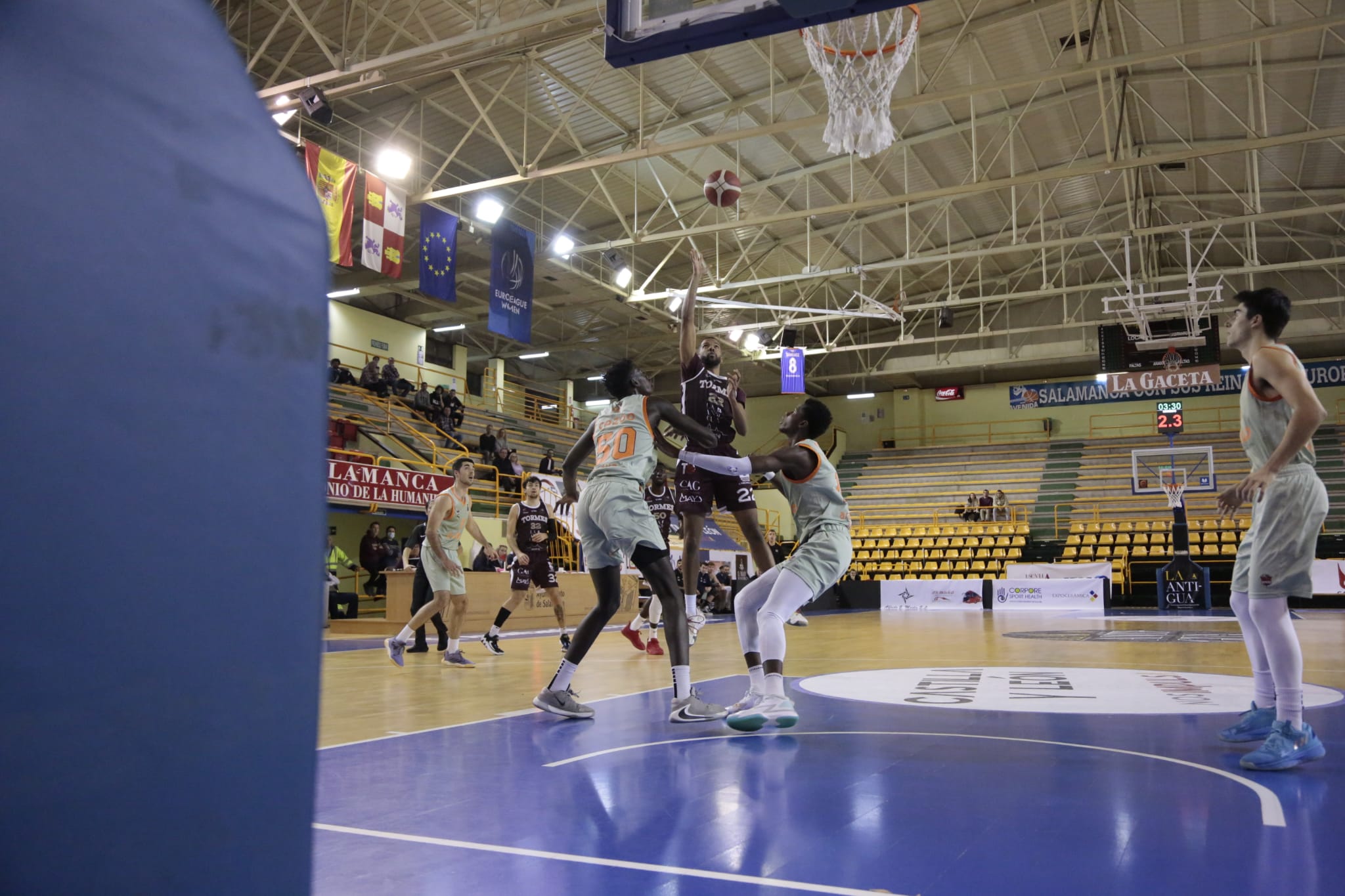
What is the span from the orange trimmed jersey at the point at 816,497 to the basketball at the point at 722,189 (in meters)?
6.07

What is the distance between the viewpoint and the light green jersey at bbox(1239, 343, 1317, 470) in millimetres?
3877

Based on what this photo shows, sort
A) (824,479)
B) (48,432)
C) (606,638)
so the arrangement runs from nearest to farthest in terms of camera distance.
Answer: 1. (48,432)
2. (824,479)
3. (606,638)

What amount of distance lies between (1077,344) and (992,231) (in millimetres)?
6919

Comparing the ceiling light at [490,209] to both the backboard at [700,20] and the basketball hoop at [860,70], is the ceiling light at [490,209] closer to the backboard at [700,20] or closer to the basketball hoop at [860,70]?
the basketball hoop at [860,70]

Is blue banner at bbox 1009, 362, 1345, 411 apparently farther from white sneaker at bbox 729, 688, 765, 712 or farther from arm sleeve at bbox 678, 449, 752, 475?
arm sleeve at bbox 678, 449, 752, 475

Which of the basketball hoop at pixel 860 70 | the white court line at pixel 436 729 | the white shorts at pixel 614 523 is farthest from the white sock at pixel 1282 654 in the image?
the basketball hoop at pixel 860 70

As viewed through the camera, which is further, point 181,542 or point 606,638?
point 606,638

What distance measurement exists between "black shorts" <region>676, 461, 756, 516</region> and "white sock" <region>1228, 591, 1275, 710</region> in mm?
3317

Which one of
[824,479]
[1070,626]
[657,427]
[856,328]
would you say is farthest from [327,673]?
[856,328]

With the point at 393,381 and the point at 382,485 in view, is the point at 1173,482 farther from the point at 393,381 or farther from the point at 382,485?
the point at 393,381

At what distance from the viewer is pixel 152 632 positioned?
0.82 m

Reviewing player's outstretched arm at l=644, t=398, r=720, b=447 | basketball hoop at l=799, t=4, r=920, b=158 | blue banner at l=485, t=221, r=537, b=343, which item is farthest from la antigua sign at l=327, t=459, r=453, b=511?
player's outstretched arm at l=644, t=398, r=720, b=447

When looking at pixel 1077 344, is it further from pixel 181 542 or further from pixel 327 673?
pixel 181 542

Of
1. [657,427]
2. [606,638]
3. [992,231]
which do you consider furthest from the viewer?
[992,231]
